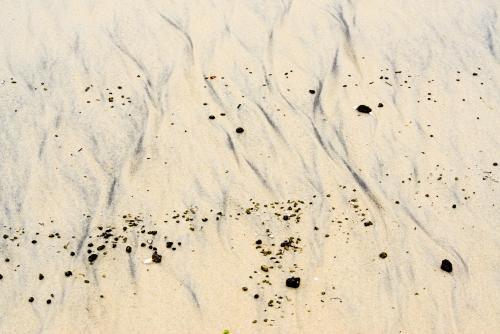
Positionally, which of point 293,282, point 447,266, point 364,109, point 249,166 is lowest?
point 293,282

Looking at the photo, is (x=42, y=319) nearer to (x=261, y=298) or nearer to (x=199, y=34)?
(x=261, y=298)

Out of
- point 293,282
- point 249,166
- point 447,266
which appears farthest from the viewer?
point 249,166

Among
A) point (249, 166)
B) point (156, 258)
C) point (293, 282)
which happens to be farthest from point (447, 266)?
point (156, 258)

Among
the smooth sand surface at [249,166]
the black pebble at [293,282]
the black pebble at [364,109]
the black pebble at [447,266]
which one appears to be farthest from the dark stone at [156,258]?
the black pebble at [364,109]

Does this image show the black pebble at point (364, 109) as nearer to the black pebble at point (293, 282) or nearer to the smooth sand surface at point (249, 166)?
Answer: the smooth sand surface at point (249, 166)

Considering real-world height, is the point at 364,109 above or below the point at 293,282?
above

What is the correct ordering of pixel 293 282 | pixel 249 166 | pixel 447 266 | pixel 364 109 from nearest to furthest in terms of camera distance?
pixel 293 282
pixel 447 266
pixel 249 166
pixel 364 109

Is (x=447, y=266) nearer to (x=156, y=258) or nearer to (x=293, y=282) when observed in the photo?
(x=293, y=282)
